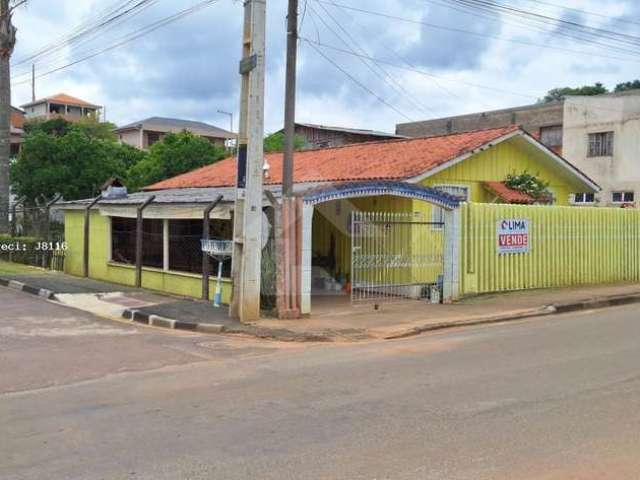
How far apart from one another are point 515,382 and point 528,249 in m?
9.69

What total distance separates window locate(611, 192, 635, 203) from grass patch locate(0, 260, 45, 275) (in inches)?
973

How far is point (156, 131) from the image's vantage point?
228 feet

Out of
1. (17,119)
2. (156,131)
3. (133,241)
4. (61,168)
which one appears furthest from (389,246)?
(17,119)

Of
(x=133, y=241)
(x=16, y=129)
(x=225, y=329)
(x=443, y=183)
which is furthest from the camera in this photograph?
(x=16, y=129)

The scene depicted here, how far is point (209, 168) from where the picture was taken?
26.2 meters

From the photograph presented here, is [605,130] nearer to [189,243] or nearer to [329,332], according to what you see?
[189,243]

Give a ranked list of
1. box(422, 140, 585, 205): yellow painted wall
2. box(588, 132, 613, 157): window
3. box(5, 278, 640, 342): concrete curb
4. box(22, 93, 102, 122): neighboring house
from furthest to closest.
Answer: box(22, 93, 102, 122): neighboring house, box(588, 132, 613, 157): window, box(422, 140, 585, 205): yellow painted wall, box(5, 278, 640, 342): concrete curb

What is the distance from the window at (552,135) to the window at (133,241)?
27.5 m

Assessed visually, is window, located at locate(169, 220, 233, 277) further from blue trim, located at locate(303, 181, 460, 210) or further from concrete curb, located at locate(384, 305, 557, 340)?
concrete curb, located at locate(384, 305, 557, 340)

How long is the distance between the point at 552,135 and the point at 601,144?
24.8 ft

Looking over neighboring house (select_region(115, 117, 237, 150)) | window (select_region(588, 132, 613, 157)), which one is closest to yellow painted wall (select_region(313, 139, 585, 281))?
window (select_region(588, 132, 613, 157))

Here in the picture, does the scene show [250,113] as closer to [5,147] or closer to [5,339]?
[5,339]

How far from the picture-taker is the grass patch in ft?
68.7

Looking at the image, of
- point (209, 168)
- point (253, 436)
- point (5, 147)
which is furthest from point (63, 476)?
point (5, 147)
